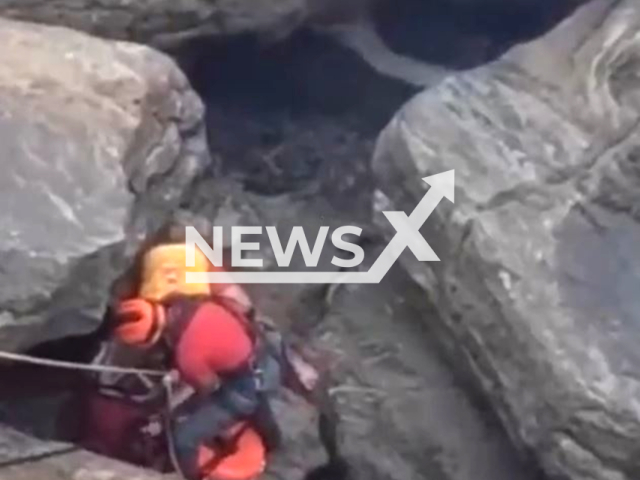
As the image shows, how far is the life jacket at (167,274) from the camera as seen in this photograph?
1569mm

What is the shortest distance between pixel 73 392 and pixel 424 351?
469mm

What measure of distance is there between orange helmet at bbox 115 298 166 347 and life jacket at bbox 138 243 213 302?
4 centimetres

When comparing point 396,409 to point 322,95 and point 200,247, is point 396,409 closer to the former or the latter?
point 200,247

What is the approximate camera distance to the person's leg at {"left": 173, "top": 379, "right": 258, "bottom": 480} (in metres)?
1.57

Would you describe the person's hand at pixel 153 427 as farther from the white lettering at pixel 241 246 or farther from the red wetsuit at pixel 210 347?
the white lettering at pixel 241 246

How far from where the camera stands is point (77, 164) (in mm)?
1517

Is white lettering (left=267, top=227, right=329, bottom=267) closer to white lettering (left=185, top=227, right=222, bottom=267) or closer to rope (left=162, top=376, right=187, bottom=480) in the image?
white lettering (left=185, top=227, right=222, bottom=267)

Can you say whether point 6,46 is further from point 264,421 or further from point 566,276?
point 566,276

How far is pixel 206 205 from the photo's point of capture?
2.07 m

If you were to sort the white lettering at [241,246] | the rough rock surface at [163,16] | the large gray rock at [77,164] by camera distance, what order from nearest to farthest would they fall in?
the large gray rock at [77,164] < the rough rock surface at [163,16] < the white lettering at [241,246]

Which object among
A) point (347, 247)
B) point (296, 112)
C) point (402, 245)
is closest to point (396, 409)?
point (402, 245)

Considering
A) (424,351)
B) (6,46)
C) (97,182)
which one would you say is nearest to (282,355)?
(424,351)

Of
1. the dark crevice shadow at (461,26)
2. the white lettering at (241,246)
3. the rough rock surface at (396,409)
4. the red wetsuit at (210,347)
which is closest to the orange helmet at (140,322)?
the red wetsuit at (210,347)

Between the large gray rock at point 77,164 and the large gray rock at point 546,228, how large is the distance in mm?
287
